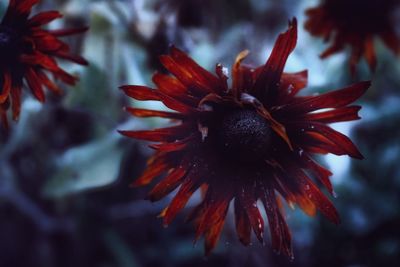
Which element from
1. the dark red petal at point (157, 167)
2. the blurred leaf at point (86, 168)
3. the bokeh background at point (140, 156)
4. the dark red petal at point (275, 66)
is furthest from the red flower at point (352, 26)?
the blurred leaf at point (86, 168)

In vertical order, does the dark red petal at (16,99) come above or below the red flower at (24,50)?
below

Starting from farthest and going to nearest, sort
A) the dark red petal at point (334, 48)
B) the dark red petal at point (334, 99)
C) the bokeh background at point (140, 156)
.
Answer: the bokeh background at point (140, 156) < the dark red petal at point (334, 48) < the dark red petal at point (334, 99)

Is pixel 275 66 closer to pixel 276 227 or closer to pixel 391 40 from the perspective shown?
pixel 276 227

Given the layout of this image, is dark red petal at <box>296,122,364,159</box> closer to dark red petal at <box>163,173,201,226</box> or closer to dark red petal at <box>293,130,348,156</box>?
dark red petal at <box>293,130,348,156</box>

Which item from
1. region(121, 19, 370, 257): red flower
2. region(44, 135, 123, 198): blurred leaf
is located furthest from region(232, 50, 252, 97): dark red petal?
region(44, 135, 123, 198): blurred leaf

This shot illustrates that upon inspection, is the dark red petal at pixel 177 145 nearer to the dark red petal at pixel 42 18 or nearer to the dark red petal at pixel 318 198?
the dark red petal at pixel 318 198

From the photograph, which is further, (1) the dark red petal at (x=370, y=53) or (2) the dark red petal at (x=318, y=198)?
(1) the dark red petal at (x=370, y=53)
